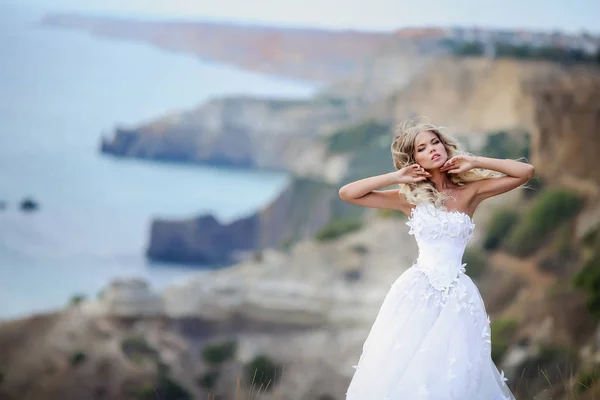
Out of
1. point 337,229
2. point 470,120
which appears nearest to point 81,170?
point 337,229

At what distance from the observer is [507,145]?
2297 centimetres

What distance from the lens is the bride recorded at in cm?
267

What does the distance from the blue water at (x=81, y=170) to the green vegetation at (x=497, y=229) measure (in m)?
6.77

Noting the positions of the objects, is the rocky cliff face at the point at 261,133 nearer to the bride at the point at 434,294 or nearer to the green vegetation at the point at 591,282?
the green vegetation at the point at 591,282

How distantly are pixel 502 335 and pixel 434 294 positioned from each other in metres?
16.7

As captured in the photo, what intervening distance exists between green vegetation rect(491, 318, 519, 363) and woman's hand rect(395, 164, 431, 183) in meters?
16.4

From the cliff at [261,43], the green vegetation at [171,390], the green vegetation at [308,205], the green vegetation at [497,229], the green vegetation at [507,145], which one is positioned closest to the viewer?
the green vegetation at [171,390]

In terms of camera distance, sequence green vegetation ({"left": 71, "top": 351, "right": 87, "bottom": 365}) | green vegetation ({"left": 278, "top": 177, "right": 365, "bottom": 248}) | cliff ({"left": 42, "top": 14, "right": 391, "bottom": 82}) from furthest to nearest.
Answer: green vegetation ({"left": 278, "top": 177, "right": 365, "bottom": 248}) < cliff ({"left": 42, "top": 14, "right": 391, "bottom": 82}) < green vegetation ({"left": 71, "top": 351, "right": 87, "bottom": 365})

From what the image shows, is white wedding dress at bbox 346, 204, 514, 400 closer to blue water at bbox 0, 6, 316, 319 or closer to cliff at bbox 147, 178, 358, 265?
blue water at bbox 0, 6, 316, 319

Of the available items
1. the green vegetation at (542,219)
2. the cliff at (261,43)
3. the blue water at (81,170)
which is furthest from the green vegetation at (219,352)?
the cliff at (261,43)

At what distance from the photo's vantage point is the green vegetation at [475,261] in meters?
20.8

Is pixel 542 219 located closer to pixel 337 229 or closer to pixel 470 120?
pixel 470 120

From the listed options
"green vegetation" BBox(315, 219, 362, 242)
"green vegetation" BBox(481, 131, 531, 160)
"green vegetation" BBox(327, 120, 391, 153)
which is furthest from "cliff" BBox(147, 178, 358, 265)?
"green vegetation" BBox(481, 131, 531, 160)

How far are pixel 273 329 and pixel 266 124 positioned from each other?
766 centimetres
